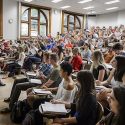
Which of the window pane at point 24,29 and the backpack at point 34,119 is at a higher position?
the window pane at point 24,29

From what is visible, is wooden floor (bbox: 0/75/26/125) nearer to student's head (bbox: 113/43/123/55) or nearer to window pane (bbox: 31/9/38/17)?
student's head (bbox: 113/43/123/55)

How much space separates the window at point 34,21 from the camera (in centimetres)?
1334

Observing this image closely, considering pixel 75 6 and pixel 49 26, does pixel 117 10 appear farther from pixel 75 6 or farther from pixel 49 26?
pixel 49 26

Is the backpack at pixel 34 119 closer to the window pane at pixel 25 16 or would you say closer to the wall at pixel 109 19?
the window pane at pixel 25 16

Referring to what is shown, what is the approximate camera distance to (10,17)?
495 inches

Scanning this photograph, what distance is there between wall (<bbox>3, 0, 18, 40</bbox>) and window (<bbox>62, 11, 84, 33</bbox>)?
3684mm

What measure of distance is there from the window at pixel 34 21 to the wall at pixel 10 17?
53 cm

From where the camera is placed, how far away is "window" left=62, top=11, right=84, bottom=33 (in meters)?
15.6

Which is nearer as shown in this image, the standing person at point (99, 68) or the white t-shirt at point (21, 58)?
the standing person at point (99, 68)

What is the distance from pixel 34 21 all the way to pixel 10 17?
5.74 feet

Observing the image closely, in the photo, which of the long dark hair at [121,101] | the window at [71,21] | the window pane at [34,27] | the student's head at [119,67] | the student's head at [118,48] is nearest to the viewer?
the long dark hair at [121,101]

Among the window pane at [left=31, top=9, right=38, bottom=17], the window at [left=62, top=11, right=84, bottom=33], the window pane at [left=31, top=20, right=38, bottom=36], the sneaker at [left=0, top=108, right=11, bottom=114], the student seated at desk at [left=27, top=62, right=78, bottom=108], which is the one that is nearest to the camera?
the student seated at desk at [left=27, top=62, right=78, bottom=108]

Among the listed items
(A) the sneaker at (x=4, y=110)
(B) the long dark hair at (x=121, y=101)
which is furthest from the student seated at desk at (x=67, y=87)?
(A) the sneaker at (x=4, y=110)

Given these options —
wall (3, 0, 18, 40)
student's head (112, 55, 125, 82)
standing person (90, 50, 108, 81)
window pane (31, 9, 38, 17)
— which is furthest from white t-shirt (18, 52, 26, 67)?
window pane (31, 9, 38, 17)
